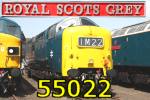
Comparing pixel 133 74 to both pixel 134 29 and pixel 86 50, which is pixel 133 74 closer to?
pixel 134 29

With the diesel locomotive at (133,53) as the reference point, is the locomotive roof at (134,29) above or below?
above

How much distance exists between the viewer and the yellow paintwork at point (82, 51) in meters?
17.5

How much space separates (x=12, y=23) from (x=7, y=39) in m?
1.24

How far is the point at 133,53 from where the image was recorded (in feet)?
76.5

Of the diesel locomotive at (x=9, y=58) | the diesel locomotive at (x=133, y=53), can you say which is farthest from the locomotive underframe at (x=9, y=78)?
the diesel locomotive at (x=133, y=53)

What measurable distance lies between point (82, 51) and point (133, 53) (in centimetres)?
639

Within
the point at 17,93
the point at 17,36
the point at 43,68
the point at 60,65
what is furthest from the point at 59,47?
the point at 43,68

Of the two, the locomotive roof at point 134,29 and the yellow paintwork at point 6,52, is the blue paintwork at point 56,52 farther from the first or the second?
the locomotive roof at point 134,29

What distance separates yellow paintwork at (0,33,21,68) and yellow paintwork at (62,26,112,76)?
2.03 metres

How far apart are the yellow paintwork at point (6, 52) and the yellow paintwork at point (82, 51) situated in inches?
80.1

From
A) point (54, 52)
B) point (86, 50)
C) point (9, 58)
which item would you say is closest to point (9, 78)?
point (9, 58)

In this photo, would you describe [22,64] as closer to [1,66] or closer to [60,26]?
[1,66]

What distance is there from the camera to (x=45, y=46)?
70.5 feet

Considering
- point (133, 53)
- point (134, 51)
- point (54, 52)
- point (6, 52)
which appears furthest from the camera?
point (133, 53)
